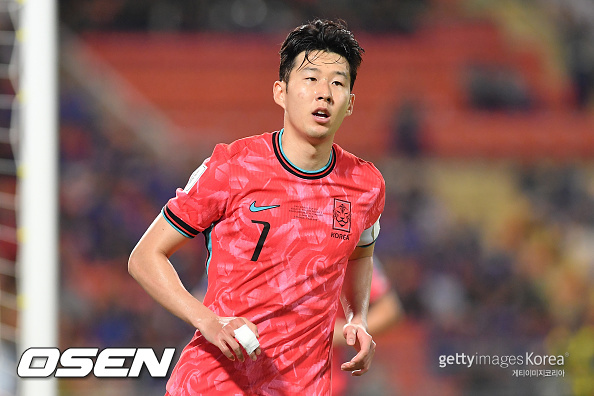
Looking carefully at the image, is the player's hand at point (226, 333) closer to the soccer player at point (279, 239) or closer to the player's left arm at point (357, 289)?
the soccer player at point (279, 239)

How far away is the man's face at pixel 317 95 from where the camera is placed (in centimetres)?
232

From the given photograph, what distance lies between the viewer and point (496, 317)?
877cm

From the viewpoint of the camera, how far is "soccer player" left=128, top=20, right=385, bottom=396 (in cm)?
227

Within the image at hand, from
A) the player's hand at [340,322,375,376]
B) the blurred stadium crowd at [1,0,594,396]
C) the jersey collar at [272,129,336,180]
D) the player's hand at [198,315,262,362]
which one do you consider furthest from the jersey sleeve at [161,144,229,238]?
the blurred stadium crowd at [1,0,594,396]

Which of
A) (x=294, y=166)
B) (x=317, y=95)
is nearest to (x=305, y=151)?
(x=294, y=166)

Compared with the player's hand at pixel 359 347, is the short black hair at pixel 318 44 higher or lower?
higher

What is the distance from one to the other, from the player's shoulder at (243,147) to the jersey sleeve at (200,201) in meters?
0.05

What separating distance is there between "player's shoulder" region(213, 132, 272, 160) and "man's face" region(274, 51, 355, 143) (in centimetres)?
9

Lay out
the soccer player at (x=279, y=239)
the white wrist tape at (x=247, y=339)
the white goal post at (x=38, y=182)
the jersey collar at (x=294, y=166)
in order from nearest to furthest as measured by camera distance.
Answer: the white wrist tape at (x=247, y=339) < the soccer player at (x=279, y=239) < the jersey collar at (x=294, y=166) < the white goal post at (x=38, y=182)

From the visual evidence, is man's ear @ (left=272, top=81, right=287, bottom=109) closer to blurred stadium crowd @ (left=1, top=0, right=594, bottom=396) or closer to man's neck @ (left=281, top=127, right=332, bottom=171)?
man's neck @ (left=281, top=127, right=332, bottom=171)

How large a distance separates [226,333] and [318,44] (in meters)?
0.92

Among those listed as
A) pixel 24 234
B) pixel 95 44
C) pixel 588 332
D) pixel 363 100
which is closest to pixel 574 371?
pixel 588 332

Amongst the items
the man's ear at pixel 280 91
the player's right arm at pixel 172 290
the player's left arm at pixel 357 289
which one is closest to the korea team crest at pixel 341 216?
the player's left arm at pixel 357 289

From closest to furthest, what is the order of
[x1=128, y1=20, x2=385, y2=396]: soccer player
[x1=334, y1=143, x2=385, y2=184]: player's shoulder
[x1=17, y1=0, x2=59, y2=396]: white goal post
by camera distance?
[x1=128, y1=20, x2=385, y2=396]: soccer player → [x1=334, y1=143, x2=385, y2=184]: player's shoulder → [x1=17, y1=0, x2=59, y2=396]: white goal post
